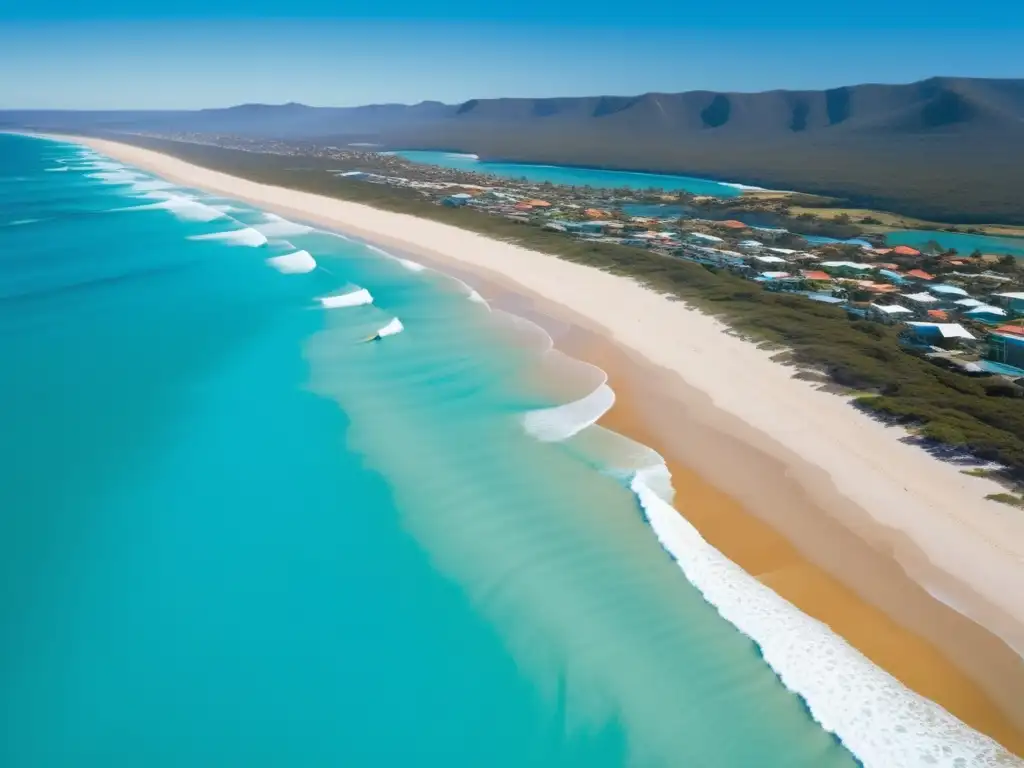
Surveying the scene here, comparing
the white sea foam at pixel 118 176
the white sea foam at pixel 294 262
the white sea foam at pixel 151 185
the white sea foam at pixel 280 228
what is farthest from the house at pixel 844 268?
the white sea foam at pixel 118 176

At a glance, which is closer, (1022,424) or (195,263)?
(1022,424)

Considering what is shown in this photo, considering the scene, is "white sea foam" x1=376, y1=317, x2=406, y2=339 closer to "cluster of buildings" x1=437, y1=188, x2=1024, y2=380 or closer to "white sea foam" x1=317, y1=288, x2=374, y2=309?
"white sea foam" x1=317, y1=288, x2=374, y2=309

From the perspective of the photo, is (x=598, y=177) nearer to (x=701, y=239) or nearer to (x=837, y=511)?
(x=701, y=239)

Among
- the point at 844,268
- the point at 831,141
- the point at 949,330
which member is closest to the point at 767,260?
the point at 844,268

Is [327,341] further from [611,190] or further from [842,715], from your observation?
[611,190]

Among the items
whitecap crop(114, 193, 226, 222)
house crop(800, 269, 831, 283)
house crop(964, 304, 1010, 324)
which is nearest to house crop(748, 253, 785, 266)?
house crop(800, 269, 831, 283)

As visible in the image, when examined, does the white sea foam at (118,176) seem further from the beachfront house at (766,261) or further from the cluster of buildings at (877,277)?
the beachfront house at (766,261)

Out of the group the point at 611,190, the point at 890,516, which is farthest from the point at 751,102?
the point at 890,516
